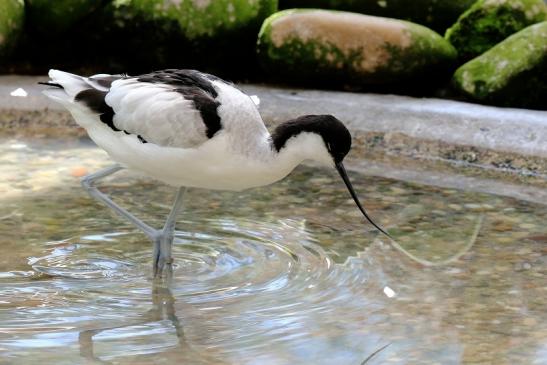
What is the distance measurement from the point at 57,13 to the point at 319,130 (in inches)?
175

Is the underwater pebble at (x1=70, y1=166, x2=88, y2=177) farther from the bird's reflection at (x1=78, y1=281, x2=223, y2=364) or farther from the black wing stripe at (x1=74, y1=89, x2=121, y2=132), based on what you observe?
the bird's reflection at (x1=78, y1=281, x2=223, y2=364)

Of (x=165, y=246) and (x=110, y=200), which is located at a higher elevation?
(x=110, y=200)

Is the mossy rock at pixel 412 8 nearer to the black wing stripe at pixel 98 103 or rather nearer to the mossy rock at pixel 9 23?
the mossy rock at pixel 9 23

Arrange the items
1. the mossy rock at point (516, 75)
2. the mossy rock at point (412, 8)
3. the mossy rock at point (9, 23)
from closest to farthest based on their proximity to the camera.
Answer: the mossy rock at point (516, 75)
the mossy rock at point (9, 23)
the mossy rock at point (412, 8)

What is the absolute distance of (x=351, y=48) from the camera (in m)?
7.55

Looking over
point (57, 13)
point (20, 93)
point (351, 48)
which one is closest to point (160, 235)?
point (20, 93)

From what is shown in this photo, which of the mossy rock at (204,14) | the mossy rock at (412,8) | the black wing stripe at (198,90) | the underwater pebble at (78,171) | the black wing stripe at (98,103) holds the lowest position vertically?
the underwater pebble at (78,171)

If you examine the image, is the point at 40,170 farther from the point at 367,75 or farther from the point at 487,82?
the point at 487,82

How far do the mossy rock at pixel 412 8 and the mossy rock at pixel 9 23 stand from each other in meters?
2.18

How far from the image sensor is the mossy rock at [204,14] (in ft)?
26.1

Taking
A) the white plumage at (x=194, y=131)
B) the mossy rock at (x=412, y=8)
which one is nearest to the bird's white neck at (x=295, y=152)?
the white plumage at (x=194, y=131)

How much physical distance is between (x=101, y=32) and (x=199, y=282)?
4.08 meters

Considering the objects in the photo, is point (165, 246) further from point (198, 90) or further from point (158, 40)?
point (158, 40)

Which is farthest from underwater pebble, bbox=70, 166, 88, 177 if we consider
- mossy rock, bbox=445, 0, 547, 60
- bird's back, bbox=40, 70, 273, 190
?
mossy rock, bbox=445, 0, 547, 60
